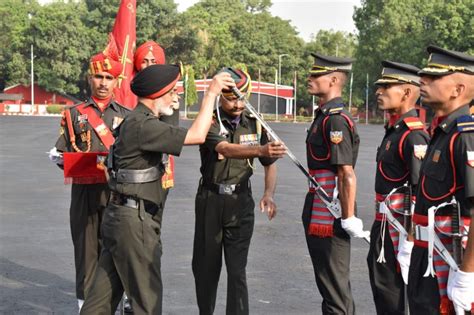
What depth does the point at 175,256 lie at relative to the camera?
9594mm

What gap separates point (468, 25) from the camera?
70.1 m

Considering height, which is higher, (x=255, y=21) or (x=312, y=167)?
(x=255, y=21)

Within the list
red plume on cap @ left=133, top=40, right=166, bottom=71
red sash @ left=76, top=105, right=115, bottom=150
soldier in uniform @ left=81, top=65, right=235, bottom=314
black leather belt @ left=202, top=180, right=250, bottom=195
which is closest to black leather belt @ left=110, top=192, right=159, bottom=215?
soldier in uniform @ left=81, top=65, right=235, bottom=314

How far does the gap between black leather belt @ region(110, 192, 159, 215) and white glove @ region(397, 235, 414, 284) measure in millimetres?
1724

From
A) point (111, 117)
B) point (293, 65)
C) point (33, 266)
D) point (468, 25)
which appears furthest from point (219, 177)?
point (293, 65)

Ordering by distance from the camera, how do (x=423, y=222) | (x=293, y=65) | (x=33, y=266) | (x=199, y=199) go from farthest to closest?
(x=293, y=65) < (x=33, y=266) < (x=199, y=199) < (x=423, y=222)

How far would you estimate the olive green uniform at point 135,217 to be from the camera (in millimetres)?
5348

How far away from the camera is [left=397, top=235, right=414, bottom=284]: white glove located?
566 centimetres

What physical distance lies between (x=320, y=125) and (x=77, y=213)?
2.34 metres

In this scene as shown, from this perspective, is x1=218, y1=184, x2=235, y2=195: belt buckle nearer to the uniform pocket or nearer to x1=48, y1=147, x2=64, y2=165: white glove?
x1=48, y1=147, x2=64, y2=165: white glove

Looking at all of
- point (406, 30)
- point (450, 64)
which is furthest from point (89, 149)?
point (406, 30)

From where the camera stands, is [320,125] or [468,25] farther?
Result: [468,25]

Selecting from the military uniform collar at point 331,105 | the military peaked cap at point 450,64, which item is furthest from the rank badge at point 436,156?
the military uniform collar at point 331,105

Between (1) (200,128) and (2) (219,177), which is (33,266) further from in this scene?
(1) (200,128)
